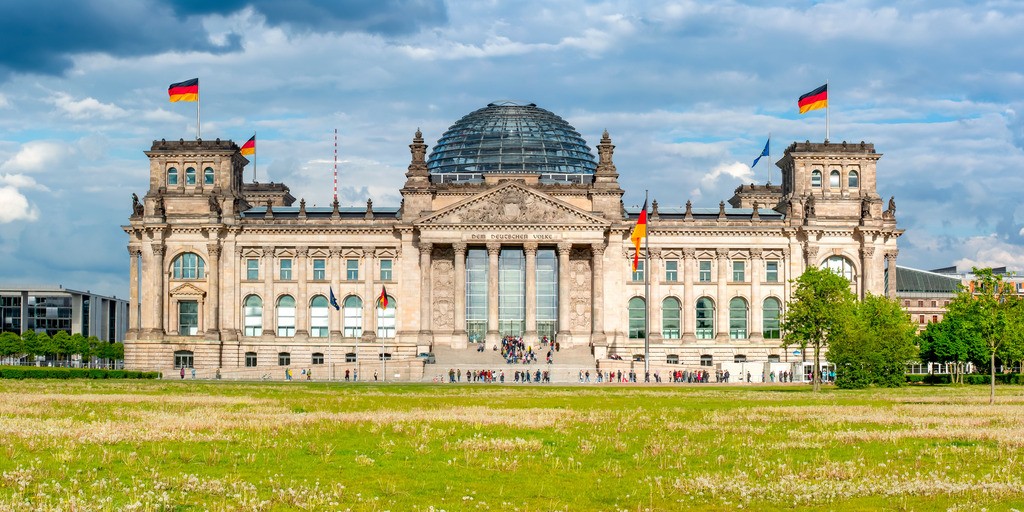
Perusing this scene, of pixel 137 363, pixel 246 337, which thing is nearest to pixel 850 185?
pixel 246 337

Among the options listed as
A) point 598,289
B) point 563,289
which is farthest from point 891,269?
point 563,289

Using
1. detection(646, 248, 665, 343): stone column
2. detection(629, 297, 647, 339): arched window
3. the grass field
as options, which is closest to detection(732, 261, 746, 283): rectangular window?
detection(646, 248, 665, 343): stone column

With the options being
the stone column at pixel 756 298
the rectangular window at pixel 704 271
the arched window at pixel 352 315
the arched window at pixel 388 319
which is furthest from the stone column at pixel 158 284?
the stone column at pixel 756 298

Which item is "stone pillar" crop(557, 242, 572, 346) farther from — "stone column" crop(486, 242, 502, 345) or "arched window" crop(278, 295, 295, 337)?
"arched window" crop(278, 295, 295, 337)

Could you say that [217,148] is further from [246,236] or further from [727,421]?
[727,421]

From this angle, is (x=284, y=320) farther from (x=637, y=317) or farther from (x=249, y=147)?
(x=637, y=317)

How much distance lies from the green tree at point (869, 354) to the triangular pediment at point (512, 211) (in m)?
41.2

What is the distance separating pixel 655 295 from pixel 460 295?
70.7ft

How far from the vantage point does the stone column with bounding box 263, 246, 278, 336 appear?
136875mm

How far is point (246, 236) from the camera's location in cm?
13712

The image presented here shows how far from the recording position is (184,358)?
13562cm

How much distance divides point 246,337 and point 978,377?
74515mm

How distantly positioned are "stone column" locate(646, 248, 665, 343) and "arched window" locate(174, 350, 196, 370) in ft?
162

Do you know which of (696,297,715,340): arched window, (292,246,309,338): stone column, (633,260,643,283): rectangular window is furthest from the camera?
(696,297,715,340): arched window
